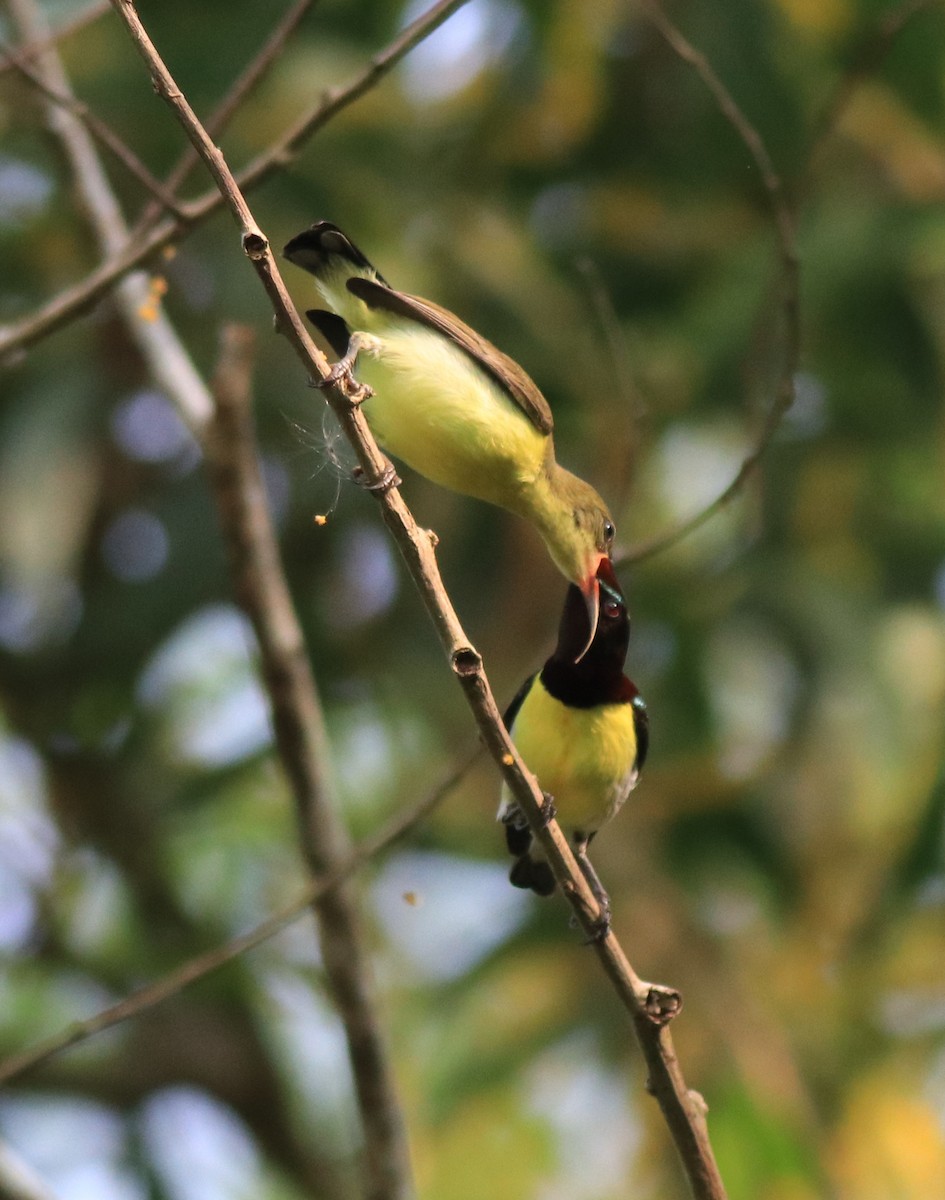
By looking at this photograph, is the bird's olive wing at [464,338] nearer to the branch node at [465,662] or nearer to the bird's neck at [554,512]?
the bird's neck at [554,512]

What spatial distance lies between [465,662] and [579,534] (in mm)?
816

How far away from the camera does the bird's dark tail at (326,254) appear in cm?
262

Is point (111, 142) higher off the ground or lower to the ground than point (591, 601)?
higher

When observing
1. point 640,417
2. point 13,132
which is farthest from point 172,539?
point 640,417

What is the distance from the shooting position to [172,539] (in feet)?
24.6

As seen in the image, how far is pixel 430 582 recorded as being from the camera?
85.8 inches

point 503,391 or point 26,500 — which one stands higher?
point 26,500

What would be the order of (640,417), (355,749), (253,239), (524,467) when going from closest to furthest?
(253,239) < (524,467) < (640,417) < (355,749)

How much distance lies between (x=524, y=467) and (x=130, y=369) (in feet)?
16.7

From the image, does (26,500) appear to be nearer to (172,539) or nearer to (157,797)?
(172,539)

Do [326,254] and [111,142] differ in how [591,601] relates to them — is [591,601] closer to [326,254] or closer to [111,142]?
[326,254]

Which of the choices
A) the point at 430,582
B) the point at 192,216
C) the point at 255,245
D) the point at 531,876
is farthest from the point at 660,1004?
the point at 192,216

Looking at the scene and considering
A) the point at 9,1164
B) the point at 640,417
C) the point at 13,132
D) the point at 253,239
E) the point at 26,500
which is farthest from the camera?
the point at 13,132

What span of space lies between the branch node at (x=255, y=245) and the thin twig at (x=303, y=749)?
2274mm
